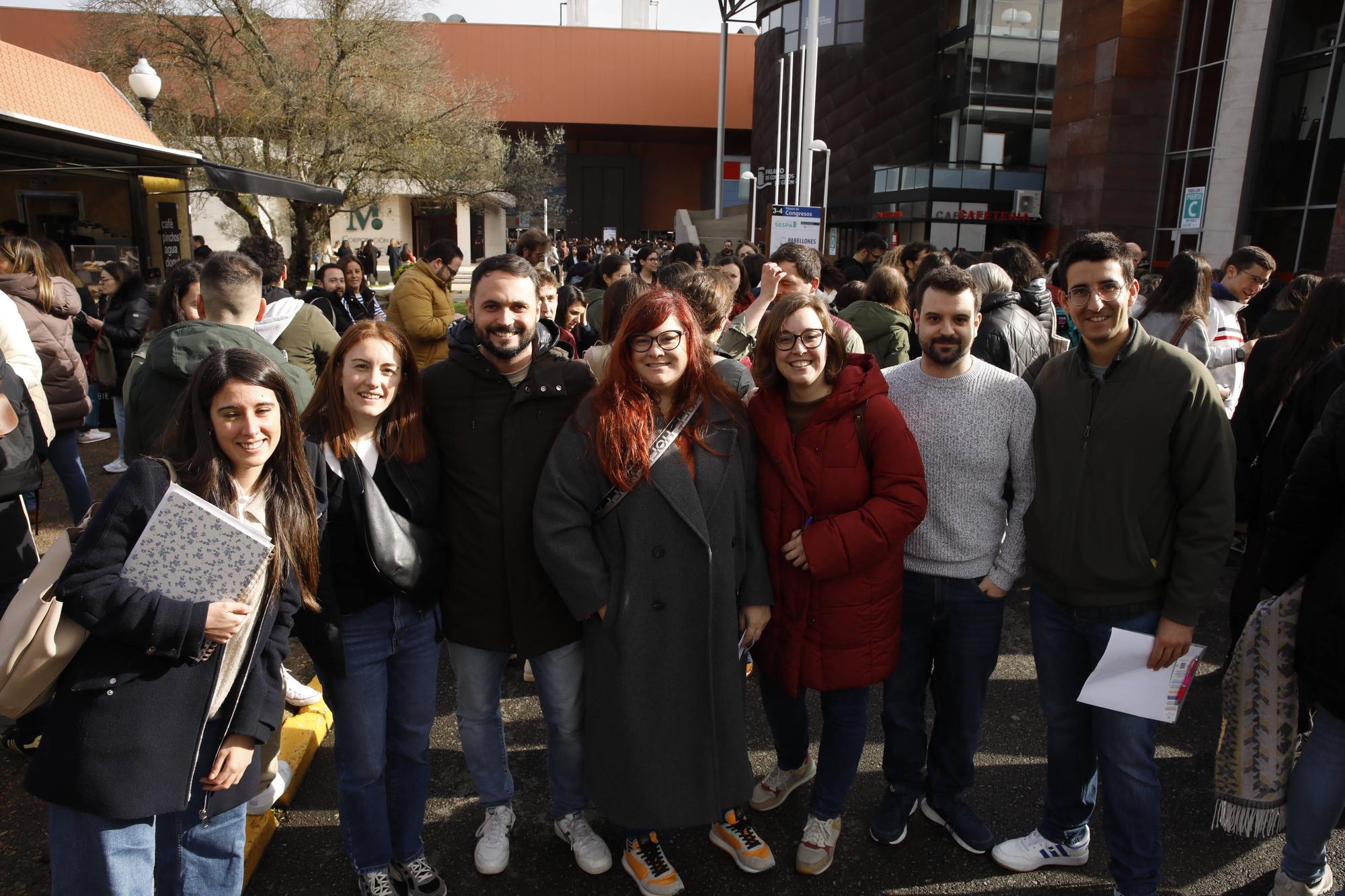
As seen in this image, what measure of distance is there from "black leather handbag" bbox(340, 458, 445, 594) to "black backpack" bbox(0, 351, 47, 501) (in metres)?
1.68

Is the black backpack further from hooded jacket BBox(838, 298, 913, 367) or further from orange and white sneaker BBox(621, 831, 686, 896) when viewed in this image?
hooded jacket BBox(838, 298, 913, 367)

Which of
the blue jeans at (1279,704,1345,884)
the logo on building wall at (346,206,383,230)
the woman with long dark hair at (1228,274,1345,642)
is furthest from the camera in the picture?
the logo on building wall at (346,206,383,230)

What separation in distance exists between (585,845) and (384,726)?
0.84 meters

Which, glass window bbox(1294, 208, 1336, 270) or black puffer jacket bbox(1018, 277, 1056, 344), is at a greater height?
glass window bbox(1294, 208, 1336, 270)

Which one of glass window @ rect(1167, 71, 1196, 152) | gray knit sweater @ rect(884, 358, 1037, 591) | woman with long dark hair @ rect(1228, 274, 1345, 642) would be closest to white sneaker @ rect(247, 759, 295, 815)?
gray knit sweater @ rect(884, 358, 1037, 591)

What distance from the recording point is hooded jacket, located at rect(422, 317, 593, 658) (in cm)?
254

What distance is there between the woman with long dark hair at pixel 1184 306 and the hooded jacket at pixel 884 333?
129 centimetres

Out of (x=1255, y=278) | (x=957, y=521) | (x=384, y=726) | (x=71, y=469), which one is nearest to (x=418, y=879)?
(x=384, y=726)

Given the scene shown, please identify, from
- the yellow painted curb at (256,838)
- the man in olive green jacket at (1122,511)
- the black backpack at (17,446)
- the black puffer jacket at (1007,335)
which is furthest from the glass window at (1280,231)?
the black backpack at (17,446)

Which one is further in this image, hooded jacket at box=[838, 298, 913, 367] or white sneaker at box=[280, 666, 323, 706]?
hooded jacket at box=[838, 298, 913, 367]

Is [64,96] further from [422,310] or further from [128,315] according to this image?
[422,310]

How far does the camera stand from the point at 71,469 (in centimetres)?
518

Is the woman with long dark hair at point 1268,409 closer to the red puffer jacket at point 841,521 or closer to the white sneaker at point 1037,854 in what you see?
the white sneaker at point 1037,854

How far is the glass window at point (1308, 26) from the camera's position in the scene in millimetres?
12703
